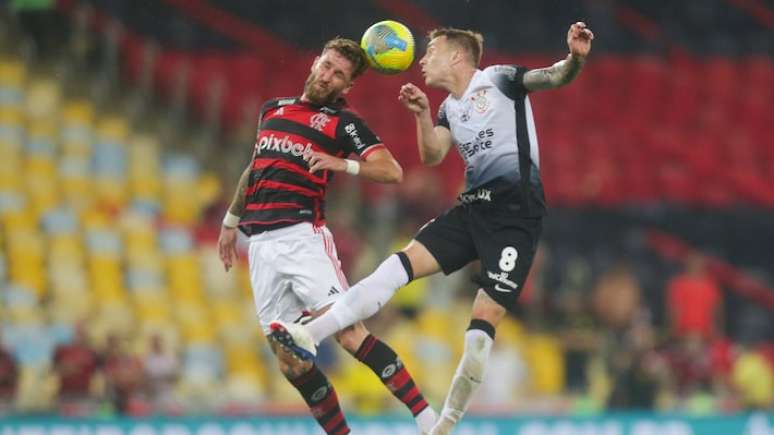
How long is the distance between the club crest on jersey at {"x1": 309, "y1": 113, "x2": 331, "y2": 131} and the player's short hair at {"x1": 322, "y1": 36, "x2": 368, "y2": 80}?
0.97 ft

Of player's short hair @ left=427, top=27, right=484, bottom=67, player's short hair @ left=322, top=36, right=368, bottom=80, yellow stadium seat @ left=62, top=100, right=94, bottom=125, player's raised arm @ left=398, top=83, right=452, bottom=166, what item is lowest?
yellow stadium seat @ left=62, top=100, right=94, bottom=125

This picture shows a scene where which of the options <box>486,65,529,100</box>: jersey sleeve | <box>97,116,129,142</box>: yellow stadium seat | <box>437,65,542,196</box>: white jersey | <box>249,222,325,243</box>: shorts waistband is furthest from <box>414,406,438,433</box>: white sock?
<box>97,116,129,142</box>: yellow stadium seat

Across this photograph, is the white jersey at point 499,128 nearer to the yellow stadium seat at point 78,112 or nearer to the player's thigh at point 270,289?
the player's thigh at point 270,289

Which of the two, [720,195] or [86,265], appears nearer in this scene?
[86,265]

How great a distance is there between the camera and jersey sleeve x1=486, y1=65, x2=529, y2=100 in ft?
30.2

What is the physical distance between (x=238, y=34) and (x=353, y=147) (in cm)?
1033

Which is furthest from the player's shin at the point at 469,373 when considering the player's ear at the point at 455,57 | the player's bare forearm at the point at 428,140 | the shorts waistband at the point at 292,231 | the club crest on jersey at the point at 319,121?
the player's ear at the point at 455,57

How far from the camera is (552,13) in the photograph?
20344 millimetres

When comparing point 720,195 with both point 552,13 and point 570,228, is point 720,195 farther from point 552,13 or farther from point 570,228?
point 552,13

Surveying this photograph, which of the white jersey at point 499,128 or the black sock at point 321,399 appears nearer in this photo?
the white jersey at point 499,128

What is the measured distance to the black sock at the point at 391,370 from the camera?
30.5 ft

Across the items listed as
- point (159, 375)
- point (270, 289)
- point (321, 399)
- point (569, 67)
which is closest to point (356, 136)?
point (270, 289)

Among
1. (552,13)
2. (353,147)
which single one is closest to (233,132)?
(552,13)

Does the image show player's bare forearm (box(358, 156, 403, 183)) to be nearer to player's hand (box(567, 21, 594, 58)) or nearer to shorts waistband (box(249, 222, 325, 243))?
shorts waistband (box(249, 222, 325, 243))
